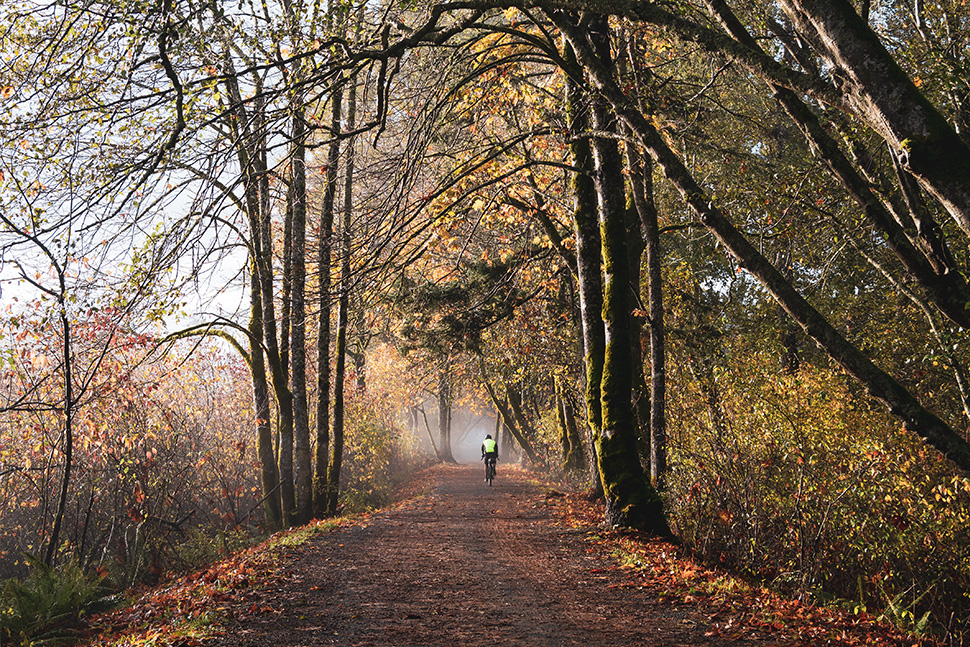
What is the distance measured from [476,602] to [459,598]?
25cm

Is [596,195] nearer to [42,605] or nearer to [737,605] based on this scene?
[737,605]

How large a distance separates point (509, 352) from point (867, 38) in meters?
17.0

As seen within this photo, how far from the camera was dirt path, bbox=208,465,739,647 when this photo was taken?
213 inches

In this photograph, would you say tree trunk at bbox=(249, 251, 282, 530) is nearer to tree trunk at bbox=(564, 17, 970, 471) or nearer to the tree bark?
the tree bark

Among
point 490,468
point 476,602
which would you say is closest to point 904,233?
point 476,602

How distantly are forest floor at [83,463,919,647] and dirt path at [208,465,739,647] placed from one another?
0.07ft

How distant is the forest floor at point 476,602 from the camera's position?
17.7ft

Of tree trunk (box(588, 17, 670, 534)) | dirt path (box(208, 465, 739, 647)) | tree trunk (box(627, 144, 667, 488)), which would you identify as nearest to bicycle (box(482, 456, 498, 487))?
dirt path (box(208, 465, 739, 647))

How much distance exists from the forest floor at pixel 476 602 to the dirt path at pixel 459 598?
0.02 meters

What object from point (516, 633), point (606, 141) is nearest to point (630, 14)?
point (606, 141)

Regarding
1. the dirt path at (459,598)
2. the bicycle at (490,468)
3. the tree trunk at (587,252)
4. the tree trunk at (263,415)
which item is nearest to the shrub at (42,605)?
the dirt path at (459,598)

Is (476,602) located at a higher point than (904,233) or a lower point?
lower

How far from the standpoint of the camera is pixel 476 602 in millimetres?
6535

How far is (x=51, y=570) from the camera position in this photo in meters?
8.36
